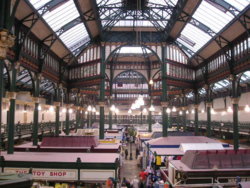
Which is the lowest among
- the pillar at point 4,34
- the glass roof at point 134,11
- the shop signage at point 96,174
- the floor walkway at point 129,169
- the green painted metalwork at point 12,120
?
the floor walkway at point 129,169

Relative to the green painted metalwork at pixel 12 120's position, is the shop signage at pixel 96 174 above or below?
below

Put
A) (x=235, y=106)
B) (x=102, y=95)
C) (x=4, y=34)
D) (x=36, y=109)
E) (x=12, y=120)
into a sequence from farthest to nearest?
(x=102, y=95) < (x=235, y=106) < (x=36, y=109) < (x=12, y=120) < (x=4, y=34)

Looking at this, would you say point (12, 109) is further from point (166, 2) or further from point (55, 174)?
point (166, 2)

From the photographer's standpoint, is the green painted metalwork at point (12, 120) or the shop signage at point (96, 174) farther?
the green painted metalwork at point (12, 120)

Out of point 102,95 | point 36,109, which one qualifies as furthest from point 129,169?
point 36,109

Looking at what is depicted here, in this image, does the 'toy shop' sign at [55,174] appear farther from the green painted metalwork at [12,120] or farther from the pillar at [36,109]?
the pillar at [36,109]

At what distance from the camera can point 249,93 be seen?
29.6m

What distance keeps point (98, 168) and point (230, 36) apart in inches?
595

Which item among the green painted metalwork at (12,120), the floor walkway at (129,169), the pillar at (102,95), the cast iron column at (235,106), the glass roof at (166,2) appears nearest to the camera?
the green painted metalwork at (12,120)

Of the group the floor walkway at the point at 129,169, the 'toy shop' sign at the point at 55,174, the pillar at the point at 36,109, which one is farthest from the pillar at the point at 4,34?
the floor walkway at the point at 129,169

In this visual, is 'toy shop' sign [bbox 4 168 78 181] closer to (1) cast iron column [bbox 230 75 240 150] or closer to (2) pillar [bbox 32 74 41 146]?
(2) pillar [bbox 32 74 41 146]

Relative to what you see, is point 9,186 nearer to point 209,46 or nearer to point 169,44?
point 209,46

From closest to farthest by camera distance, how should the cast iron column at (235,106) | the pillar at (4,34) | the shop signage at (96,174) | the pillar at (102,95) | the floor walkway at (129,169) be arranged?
the pillar at (4,34) → the shop signage at (96,174) → the cast iron column at (235,106) → the floor walkway at (129,169) → the pillar at (102,95)

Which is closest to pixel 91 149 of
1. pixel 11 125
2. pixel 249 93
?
pixel 11 125
